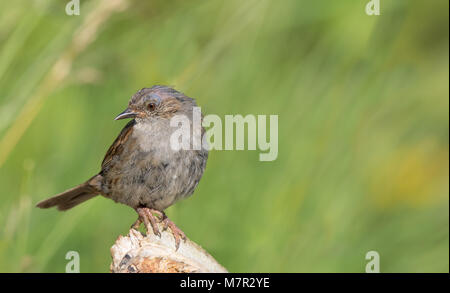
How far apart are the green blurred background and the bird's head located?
6.4 inches

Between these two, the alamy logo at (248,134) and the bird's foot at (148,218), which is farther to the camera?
the alamy logo at (248,134)

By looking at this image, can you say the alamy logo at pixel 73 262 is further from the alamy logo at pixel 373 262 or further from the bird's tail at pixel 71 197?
the alamy logo at pixel 373 262

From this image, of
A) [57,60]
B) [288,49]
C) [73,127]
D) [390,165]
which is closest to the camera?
[57,60]

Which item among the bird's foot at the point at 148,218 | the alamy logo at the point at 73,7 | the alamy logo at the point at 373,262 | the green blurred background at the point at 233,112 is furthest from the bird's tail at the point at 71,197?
the alamy logo at the point at 373,262

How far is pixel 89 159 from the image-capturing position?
5.23 meters

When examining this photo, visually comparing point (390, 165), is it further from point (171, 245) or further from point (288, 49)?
point (171, 245)

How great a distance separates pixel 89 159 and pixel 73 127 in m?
0.24

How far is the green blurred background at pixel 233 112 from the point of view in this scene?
4926 millimetres

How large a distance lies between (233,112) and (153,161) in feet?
3.32

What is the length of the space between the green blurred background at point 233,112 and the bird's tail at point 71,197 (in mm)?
88

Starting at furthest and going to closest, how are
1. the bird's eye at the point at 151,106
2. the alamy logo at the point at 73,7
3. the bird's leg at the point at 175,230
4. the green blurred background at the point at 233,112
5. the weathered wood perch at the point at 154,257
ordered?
the alamy logo at the point at 73,7 < the green blurred background at the point at 233,112 < the bird's eye at the point at 151,106 < the bird's leg at the point at 175,230 < the weathered wood perch at the point at 154,257
